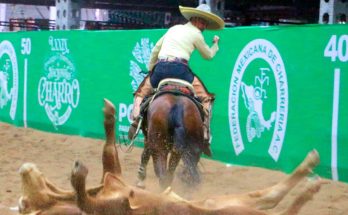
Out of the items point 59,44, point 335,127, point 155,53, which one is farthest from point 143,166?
point 59,44

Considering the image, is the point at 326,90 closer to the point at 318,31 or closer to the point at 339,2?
the point at 318,31

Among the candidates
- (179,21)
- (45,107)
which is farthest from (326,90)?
(179,21)

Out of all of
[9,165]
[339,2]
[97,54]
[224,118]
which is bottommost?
[9,165]

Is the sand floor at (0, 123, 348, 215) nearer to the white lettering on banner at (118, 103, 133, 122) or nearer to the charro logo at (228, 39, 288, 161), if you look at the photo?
the charro logo at (228, 39, 288, 161)

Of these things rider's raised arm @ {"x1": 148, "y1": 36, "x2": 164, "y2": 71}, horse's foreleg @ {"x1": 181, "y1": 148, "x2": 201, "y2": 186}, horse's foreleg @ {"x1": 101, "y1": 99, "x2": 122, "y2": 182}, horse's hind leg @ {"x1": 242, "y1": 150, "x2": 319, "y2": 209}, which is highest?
rider's raised arm @ {"x1": 148, "y1": 36, "x2": 164, "y2": 71}

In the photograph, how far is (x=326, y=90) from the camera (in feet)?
27.1

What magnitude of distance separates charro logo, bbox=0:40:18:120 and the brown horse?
8256 mm

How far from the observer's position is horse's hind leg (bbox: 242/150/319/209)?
9.88 ft

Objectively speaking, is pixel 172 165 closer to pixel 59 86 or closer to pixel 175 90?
pixel 175 90

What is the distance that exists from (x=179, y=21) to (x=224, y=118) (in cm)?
1451

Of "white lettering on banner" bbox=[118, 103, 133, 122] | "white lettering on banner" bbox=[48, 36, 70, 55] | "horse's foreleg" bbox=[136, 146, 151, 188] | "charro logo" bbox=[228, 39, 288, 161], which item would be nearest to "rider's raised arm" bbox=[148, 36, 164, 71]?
"horse's foreleg" bbox=[136, 146, 151, 188]

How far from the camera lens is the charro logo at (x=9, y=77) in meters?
14.9

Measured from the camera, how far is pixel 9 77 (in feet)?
49.2

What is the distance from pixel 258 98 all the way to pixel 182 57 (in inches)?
75.2
